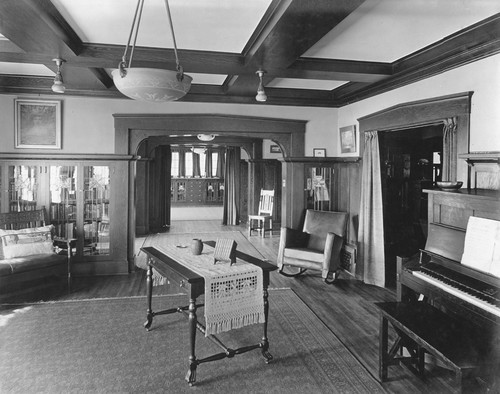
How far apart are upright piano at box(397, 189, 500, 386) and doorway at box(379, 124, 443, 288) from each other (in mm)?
2632

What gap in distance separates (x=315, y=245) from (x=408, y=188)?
1958 millimetres

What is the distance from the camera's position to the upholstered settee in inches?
165

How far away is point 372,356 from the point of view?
3088 millimetres

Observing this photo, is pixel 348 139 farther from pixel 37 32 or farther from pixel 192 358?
pixel 37 32

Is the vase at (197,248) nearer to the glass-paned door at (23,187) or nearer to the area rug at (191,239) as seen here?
the glass-paned door at (23,187)

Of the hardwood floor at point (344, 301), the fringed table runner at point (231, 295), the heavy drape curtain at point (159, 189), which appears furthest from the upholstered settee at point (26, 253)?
the heavy drape curtain at point (159, 189)

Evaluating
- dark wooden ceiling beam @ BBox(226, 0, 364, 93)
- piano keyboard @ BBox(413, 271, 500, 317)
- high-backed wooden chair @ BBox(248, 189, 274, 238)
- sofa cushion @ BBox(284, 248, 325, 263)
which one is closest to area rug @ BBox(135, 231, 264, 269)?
high-backed wooden chair @ BBox(248, 189, 274, 238)

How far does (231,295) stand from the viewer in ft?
9.34

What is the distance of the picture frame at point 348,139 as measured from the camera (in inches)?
222

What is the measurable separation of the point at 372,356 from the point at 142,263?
4.06 metres

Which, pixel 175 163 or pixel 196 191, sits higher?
pixel 175 163

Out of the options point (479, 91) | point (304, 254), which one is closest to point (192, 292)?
point (304, 254)

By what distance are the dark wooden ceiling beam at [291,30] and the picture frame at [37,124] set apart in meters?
3.06

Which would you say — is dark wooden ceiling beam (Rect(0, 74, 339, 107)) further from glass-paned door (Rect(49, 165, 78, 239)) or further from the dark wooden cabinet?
the dark wooden cabinet
